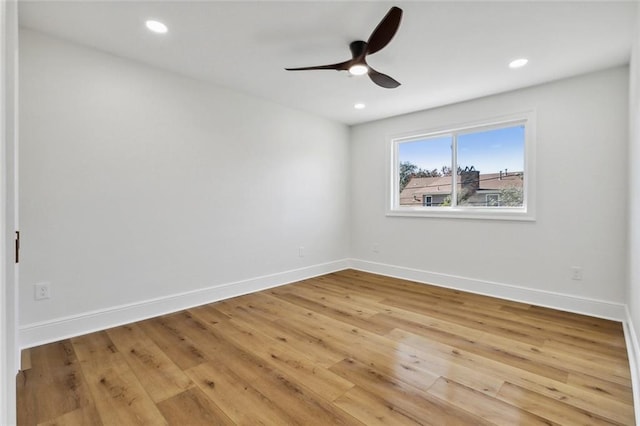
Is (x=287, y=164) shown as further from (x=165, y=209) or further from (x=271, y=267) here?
(x=165, y=209)

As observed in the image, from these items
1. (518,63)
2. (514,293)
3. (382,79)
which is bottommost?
(514,293)

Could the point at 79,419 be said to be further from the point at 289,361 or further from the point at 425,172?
the point at 425,172

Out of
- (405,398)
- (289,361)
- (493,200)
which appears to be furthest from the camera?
(493,200)

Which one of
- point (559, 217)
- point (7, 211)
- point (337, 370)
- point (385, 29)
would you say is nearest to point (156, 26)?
point (385, 29)

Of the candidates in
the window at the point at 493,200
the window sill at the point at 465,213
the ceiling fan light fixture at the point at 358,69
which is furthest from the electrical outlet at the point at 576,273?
the ceiling fan light fixture at the point at 358,69

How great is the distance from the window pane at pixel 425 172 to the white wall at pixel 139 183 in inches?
65.5

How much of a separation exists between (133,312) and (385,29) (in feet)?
10.4

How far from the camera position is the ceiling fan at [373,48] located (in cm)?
188

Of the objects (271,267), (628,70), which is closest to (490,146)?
(628,70)

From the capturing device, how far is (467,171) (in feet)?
13.3

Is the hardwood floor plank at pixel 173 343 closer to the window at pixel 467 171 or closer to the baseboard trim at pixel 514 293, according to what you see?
the baseboard trim at pixel 514 293

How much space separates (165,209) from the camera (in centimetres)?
307

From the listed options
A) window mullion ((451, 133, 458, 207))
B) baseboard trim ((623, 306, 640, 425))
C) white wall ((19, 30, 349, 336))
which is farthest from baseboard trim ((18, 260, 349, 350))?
baseboard trim ((623, 306, 640, 425))

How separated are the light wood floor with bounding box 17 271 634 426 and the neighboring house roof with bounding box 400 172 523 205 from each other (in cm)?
147
